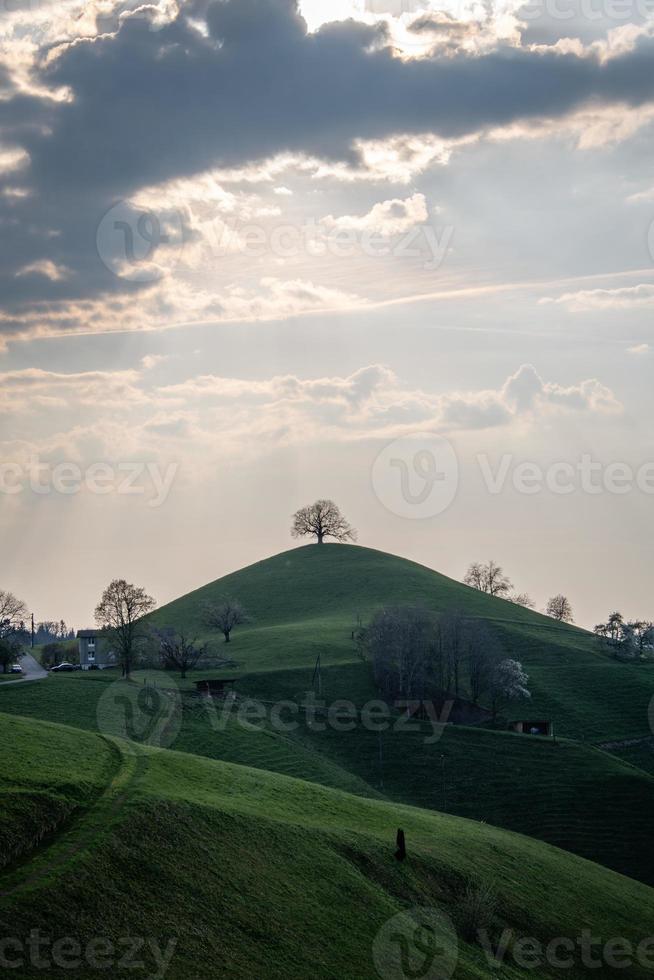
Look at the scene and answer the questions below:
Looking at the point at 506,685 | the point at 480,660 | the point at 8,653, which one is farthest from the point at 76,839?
the point at 480,660

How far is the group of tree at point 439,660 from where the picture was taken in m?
120

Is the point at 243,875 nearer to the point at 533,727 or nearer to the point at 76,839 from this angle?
the point at 76,839

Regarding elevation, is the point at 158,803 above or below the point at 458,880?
above

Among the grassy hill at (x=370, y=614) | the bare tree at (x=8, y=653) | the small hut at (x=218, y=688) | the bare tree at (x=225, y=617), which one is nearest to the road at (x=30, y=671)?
the bare tree at (x=8, y=653)

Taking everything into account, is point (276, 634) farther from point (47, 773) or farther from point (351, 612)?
point (47, 773)

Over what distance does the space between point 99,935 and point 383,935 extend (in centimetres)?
1479

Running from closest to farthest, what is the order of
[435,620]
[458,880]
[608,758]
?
1. [458,880]
2. [608,758]
3. [435,620]

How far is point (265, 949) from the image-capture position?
129 feet

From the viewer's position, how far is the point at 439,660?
129000 mm

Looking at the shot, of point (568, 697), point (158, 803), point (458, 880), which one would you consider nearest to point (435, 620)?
point (568, 697)

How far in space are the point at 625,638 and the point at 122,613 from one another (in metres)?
81.6

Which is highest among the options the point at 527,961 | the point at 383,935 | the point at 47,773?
the point at 47,773

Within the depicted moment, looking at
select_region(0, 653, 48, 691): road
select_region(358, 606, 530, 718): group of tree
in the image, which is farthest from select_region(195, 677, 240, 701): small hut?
select_region(358, 606, 530, 718): group of tree

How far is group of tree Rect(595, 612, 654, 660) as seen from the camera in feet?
479
